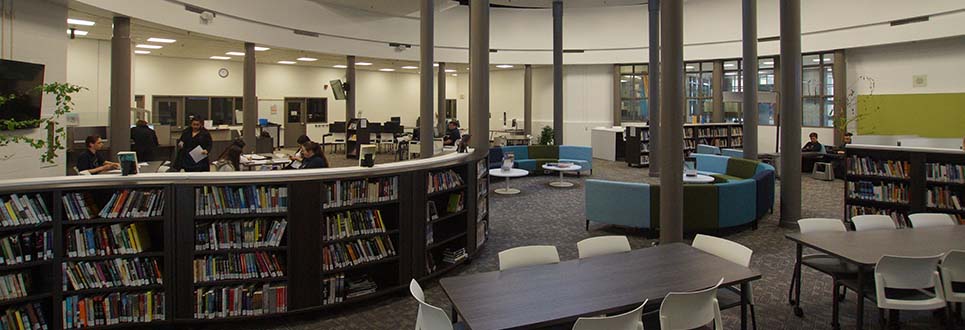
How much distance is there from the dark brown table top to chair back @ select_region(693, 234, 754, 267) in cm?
62

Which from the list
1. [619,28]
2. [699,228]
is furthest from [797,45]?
[619,28]

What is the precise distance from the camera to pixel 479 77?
749cm

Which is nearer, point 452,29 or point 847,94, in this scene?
point 847,94

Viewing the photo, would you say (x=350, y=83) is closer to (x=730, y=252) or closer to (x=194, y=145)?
(x=194, y=145)

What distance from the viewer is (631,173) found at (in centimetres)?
1443

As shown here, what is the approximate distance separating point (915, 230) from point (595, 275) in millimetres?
3249

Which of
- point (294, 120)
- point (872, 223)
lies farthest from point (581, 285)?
point (294, 120)

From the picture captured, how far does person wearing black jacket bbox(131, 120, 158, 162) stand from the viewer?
1058cm

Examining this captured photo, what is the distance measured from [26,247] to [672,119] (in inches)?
225

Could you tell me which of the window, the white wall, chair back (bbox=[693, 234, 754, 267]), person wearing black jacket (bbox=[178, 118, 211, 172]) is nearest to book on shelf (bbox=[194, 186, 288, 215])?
chair back (bbox=[693, 234, 754, 267])

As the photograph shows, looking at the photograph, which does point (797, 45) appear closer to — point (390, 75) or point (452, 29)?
point (452, 29)

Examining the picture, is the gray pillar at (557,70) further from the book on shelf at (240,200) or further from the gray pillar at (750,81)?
the book on shelf at (240,200)

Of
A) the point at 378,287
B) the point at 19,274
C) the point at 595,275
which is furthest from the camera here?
the point at 378,287

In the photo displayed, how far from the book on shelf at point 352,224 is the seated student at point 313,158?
5.25 feet
